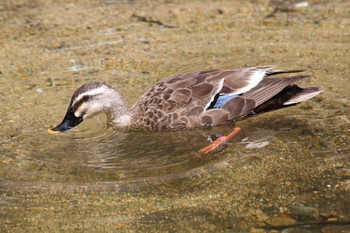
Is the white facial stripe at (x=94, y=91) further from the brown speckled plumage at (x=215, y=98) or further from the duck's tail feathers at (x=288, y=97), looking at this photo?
the duck's tail feathers at (x=288, y=97)

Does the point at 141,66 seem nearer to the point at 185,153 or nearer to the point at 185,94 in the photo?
the point at 185,94

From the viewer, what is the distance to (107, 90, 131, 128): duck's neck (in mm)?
8000

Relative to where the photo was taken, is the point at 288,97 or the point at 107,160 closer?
the point at 107,160

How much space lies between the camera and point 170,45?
A: 10133 mm

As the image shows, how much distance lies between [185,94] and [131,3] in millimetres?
4592

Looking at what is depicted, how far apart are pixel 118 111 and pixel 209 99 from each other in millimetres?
1124

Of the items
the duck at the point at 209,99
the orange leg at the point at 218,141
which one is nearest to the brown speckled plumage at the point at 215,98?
the duck at the point at 209,99

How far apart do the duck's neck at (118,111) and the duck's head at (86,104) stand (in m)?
0.02

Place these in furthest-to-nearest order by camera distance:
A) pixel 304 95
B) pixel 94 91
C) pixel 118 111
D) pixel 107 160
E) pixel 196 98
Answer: pixel 118 111, pixel 94 91, pixel 196 98, pixel 304 95, pixel 107 160

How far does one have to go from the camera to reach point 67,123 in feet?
25.1

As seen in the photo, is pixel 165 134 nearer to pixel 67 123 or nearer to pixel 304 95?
pixel 67 123

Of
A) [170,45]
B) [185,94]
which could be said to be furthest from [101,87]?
[170,45]

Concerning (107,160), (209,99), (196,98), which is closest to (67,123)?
(107,160)

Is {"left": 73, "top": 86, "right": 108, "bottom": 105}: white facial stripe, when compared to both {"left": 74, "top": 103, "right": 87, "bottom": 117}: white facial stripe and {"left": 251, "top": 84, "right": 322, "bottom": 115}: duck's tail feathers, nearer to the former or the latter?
{"left": 74, "top": 103, "right": 87, "bottom": 117}: white facial stripe
